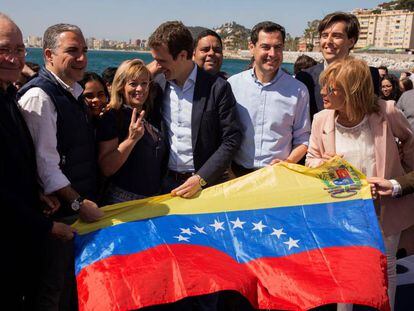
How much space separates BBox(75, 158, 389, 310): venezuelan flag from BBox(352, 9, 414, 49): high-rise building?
140116mm

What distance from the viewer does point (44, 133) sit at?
2.81 metres

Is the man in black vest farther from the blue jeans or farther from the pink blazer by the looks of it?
Answer: the pink blazer

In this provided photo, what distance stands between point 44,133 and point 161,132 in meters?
1.11

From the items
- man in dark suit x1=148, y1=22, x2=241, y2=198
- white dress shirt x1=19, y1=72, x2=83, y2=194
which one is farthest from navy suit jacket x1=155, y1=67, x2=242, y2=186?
white dress shirt x1=19, y1=72, x2=83, y2=194

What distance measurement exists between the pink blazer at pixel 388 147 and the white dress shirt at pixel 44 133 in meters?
1.93

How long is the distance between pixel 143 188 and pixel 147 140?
1.23 feet

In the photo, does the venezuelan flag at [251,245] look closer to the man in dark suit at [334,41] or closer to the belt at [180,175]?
the belt at [180,175]

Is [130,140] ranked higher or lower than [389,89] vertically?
lower

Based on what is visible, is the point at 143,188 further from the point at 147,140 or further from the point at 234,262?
the point at 234,262

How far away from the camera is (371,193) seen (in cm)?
333

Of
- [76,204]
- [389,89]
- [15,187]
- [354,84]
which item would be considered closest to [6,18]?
[15,187]

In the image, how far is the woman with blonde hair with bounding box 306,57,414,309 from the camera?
321 cm

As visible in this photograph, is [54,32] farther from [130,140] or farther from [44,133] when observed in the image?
[130,140]

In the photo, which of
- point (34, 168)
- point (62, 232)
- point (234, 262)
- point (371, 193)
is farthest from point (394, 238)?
point (34, 168)
